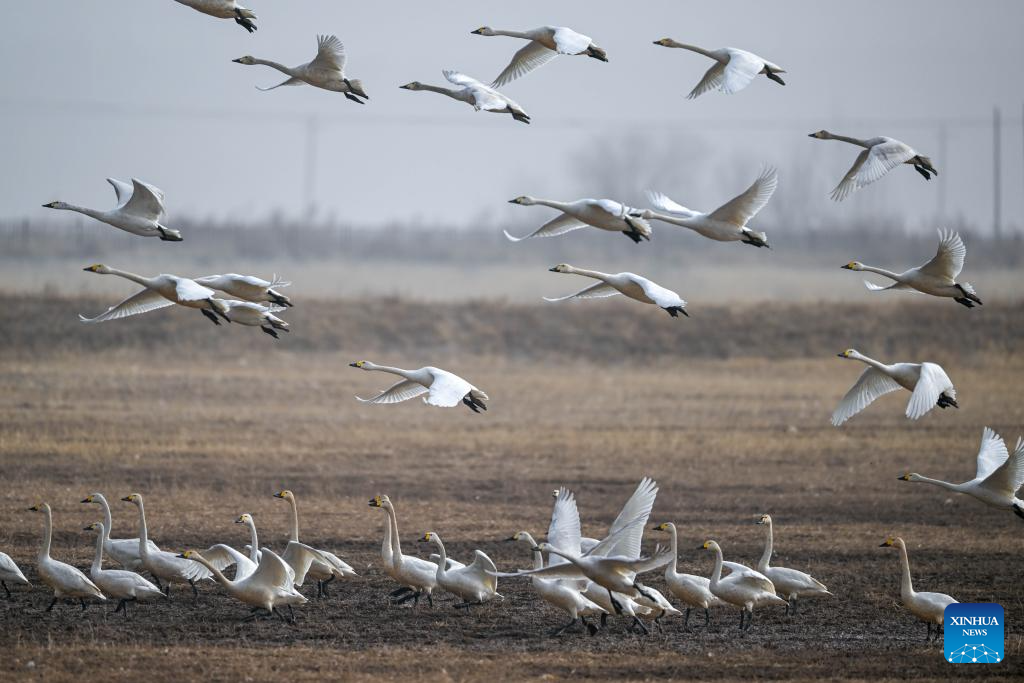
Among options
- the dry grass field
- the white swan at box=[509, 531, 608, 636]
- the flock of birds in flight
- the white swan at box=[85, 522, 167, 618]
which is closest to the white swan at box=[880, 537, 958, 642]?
the flock of birds in flight

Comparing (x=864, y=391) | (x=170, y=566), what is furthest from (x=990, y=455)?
(x=170, y=566)

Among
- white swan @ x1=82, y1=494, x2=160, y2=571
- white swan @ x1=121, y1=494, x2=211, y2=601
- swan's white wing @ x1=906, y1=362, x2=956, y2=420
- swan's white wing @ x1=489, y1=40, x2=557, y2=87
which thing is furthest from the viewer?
swan's white wing @ x1=489, y1=40, x2=557, y2=87

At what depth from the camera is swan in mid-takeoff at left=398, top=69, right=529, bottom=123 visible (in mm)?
10586

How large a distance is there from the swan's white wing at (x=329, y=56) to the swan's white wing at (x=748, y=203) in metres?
3.22

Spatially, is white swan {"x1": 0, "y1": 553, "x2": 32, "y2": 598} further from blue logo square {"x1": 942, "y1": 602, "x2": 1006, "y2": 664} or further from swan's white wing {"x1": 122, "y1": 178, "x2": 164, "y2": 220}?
blue logo square {"x1": 942, "y1": 602, "x2": 1006, "y2": 664}

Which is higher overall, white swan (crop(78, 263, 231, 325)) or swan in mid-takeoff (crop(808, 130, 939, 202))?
swan in mid-takeoff (crop(808, 130, 939, 202))

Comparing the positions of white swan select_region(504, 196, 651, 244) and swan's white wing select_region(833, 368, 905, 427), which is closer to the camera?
white swan select_region(504, 196, 651, 244)

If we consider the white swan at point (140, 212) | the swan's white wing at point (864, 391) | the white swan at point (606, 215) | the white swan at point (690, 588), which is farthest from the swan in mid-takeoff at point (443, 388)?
the swan's white wing at point (864, 391)

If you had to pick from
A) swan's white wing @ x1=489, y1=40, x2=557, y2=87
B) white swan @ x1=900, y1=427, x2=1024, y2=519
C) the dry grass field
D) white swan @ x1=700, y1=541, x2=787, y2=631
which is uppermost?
swan's white wing @ x1=489, y1=40, x2=557, y2=87

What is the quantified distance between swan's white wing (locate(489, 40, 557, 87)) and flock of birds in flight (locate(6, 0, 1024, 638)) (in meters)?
0.71

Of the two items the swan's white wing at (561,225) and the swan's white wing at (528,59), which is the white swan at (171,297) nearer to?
the swan's white wing at (561,225)

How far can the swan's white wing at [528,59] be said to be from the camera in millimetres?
12273

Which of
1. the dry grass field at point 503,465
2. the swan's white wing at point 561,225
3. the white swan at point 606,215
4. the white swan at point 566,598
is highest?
the white swan at point 606,215

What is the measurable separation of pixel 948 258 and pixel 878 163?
89 cm
